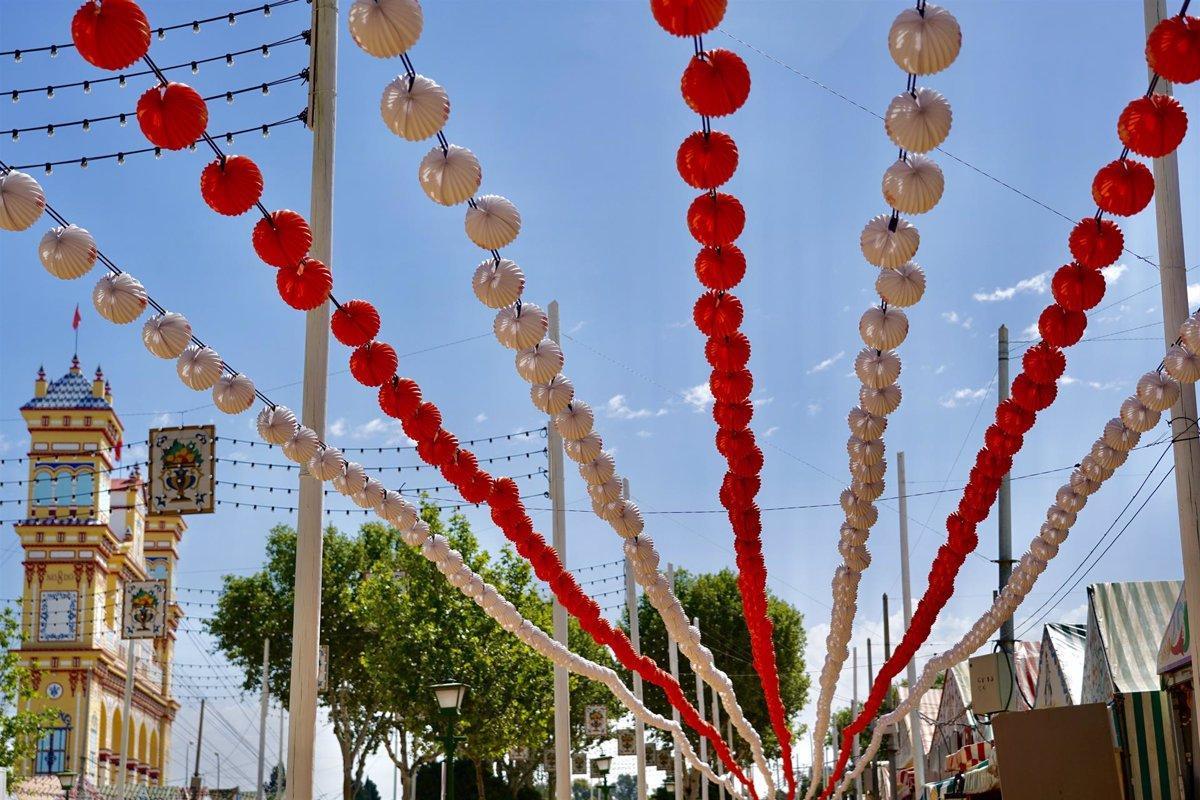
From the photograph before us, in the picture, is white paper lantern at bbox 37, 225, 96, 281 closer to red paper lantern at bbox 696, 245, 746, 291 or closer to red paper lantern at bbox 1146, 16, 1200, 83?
red paper lantern at bbox 696, 245, 746, 291

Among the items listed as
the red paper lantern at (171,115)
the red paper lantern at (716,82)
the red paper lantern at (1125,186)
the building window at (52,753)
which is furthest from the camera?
the building window at (52,753)

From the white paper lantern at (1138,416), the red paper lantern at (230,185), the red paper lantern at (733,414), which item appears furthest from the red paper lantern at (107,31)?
the white paper lantern at (1138,416)

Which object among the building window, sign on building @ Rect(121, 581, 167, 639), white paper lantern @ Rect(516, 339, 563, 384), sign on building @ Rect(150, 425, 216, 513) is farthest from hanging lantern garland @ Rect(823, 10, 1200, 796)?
the building window

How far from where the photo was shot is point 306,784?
27.3 ft

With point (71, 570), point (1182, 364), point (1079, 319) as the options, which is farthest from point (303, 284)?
point (71, 570)

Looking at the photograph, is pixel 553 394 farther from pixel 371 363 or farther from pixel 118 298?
pixel 118 298

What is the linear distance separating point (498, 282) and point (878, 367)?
2924 millimetres

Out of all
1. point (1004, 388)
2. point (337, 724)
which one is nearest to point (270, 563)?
point (337, 724)

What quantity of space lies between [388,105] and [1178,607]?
398 inches

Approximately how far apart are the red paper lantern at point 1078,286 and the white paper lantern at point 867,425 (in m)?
1.62

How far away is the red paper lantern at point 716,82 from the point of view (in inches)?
235

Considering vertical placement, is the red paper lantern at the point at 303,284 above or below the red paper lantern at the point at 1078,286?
below

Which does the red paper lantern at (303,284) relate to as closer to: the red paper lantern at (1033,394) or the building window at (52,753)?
the red paper lantern at (1033,394)

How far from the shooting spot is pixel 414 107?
19.9ft
